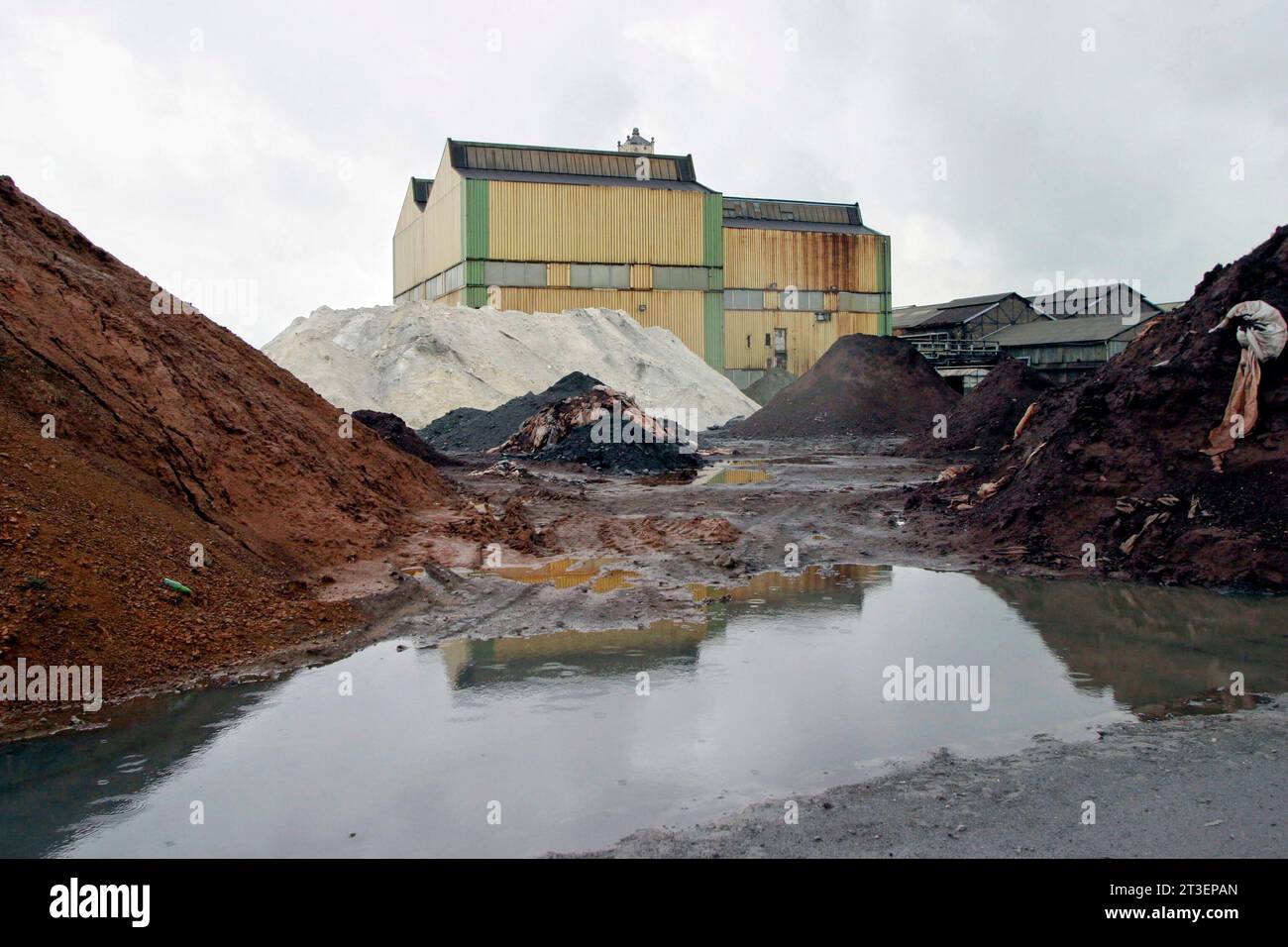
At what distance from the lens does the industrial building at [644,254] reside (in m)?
46.8

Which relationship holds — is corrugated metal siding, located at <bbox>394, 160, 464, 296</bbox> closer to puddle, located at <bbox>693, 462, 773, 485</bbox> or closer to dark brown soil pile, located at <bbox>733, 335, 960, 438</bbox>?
dark brown soil pile, located at <bbox>733, 335, 960, 438</bbox>

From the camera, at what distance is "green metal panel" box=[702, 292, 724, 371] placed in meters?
51.1

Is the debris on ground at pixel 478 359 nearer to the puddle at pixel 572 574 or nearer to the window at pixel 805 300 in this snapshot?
the window at pixel 805 300

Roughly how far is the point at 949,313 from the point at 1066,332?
10.4m

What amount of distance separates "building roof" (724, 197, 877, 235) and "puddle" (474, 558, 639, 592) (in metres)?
43.9

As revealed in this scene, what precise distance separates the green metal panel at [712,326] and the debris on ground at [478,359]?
284 cm

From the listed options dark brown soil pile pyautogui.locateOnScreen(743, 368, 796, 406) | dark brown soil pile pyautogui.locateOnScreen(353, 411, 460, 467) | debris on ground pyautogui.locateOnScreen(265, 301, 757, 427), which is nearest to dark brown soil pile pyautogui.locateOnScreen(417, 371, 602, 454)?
debris on ground pyautogui.locateOnScreen(265, 301, 757, 427)

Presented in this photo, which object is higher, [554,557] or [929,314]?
[929,314]

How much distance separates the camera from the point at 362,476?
1430 centimetres

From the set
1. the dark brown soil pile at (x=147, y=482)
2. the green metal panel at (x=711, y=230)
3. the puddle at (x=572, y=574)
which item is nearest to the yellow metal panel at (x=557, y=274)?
the green metal panel at (x=711, y=230)
